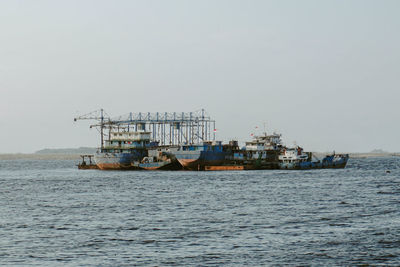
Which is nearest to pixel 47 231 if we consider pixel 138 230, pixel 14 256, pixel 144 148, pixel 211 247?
pixel 138 230

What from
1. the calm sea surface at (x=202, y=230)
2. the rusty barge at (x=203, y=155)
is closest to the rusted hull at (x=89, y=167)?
the rusty barge at (x=203, y=155)

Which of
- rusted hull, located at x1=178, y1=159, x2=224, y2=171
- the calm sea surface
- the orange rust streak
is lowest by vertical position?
the calm sea surface

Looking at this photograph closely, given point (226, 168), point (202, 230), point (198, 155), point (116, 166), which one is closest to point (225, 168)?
point (226, 168)

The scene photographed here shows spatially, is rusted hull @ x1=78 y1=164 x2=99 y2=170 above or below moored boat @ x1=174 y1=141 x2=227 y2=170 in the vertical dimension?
below

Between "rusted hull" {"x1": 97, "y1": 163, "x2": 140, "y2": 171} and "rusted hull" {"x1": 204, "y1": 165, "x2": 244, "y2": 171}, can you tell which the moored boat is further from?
"rusted hull" {"x1": 97, "y1": 163, "x2": 140, "y2": 171}

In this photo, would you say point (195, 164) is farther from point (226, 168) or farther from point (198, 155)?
point (226, 168)

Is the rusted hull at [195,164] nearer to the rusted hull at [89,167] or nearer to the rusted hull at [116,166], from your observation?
the rusted hull at [116,166]

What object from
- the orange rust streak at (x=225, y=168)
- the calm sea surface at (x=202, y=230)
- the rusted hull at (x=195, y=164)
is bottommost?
the calm sea surface at (x=202, y=230)

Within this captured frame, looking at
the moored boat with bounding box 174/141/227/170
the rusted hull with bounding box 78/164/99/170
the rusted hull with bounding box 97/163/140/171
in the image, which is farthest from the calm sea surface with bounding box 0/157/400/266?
the rusted hull with bounding box 78/164/99/170

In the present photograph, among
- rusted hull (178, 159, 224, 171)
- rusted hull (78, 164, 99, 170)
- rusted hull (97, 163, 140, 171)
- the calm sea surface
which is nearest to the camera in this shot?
the calm sea surface

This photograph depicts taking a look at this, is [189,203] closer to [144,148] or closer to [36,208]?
[36,208]

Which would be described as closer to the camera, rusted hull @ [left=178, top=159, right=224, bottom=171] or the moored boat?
the moored boat

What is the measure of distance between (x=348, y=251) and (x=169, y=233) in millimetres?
12566

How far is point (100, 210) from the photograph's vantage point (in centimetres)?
5666
